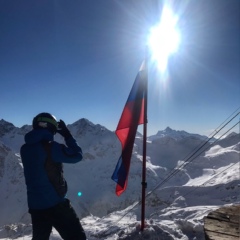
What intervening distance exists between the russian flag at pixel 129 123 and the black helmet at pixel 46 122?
3.76 metres

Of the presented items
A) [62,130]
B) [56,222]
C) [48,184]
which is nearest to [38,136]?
[62,130]

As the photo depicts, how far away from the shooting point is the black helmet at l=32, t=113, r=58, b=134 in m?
5.27

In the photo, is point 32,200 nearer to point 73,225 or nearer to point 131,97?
point 73,225

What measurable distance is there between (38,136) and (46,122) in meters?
0.31

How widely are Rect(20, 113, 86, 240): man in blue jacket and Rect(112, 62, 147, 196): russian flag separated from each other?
377 centimetres

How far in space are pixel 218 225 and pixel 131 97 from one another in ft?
18.8

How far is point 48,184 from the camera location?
16.5 ft

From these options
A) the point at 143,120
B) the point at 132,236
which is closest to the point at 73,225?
the point at 132,236

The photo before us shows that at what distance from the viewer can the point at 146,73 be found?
29.7 ft

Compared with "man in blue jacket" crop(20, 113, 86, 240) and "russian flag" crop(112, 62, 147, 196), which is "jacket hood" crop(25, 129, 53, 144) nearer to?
"man in blue jacket" crop(20, 113, 86, 240)

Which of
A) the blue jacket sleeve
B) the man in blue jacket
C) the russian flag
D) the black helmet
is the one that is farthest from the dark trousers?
the russian flag

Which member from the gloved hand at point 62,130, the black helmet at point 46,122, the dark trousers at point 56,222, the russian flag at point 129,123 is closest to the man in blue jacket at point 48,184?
the dark trousers at point 56,222

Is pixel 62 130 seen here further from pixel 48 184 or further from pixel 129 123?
pixel 129 123

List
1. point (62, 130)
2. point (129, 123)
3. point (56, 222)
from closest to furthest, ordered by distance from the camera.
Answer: point (56, 222)
point (62, 130)
point (129, 123)
